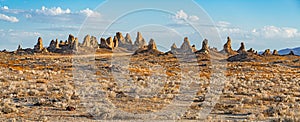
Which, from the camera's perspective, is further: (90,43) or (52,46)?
(90,43)

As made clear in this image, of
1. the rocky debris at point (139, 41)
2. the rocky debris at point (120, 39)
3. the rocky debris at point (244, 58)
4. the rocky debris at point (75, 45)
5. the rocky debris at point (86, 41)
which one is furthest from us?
the rocky debris at point (120, 39)

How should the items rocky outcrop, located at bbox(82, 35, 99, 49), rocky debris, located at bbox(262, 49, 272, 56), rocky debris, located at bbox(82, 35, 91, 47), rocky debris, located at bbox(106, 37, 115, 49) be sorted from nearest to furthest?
1. rocky debris, located at bbox(262, 49, 272, 56)
2. rocky debris, located at bbox(82, 35, 91, 47)
3. rocky outcrop, located at bbox(82, 35, 99, 49)
4. rocky debris, located at bbox(106, 37, 115, 49)

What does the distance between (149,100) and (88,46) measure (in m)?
94.0

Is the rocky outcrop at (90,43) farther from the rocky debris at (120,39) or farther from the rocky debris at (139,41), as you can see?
the rocky debris at (139,41)

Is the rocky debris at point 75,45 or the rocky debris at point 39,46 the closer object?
the rocky debris at point 39,46

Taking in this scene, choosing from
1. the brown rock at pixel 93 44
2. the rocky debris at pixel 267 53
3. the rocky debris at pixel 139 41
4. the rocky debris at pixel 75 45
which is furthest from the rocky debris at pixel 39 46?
the rocky debris at pixel 267 53

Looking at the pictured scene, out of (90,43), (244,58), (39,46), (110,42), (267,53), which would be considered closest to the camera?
(244,58)

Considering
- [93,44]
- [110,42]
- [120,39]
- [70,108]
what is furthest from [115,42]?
[70,108]

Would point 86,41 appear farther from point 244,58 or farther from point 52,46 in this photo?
point 244,58

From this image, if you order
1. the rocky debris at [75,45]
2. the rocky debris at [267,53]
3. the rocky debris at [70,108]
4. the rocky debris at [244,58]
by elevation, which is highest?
the rocky debris at [75,45]

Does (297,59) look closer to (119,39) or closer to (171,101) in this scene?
(119,39)

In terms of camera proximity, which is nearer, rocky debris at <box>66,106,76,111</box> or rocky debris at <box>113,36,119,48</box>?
rocky debris at <box>66,106,76,111</box>

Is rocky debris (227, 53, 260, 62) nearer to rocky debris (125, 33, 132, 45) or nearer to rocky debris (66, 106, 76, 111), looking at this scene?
rocky debris (125, 33, 132, 45)

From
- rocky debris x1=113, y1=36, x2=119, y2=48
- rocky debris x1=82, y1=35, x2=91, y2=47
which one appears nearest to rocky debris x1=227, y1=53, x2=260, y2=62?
rocky debris x1=82, y1=35, x2=91, y2=47
